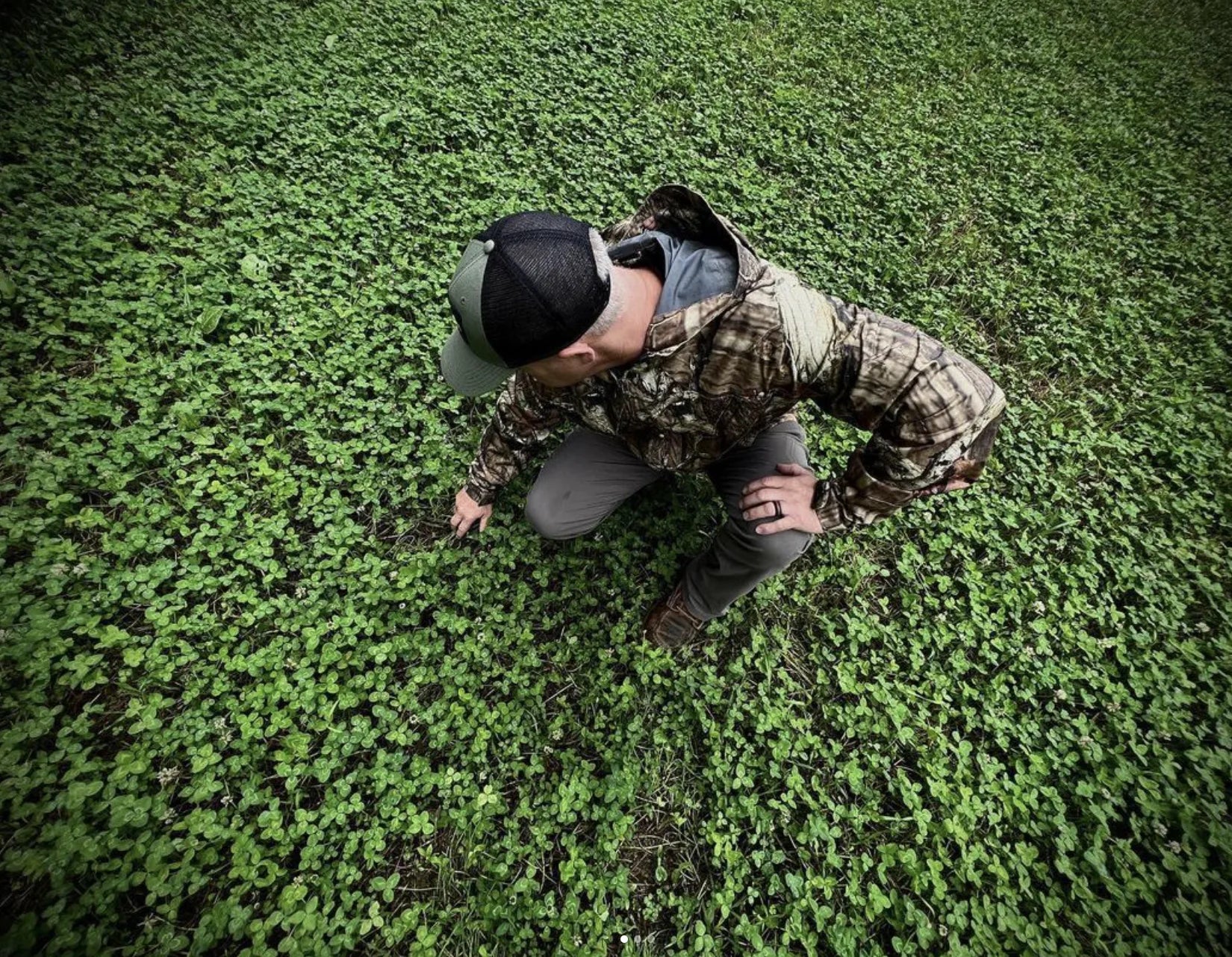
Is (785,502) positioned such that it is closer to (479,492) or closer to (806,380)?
(806,380)

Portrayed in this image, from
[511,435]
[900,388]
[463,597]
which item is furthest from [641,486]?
[900,388]

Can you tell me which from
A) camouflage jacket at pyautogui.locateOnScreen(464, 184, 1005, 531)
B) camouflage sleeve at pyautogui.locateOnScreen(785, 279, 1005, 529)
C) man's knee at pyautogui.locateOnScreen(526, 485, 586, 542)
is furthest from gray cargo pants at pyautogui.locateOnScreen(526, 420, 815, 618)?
camouflage sleeve at pyautogui.locateOnScreen(785, 279, 1005, 529)

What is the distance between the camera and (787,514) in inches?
84.3

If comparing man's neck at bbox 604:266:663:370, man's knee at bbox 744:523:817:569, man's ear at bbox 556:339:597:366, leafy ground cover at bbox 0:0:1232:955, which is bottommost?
leafy ground cover at bbox 0:0:1232:955

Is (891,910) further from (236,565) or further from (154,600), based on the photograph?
(154,600)

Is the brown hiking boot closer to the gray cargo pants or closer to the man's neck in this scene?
the gray cargo pants

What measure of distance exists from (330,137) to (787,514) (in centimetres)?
407

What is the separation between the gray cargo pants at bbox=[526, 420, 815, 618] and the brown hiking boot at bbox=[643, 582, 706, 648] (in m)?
0.06

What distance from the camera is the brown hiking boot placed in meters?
2.66

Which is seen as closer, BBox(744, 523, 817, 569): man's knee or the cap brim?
the cap brim

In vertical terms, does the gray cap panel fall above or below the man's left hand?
above

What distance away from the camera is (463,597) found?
2684 millimetres

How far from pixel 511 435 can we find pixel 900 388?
155cm

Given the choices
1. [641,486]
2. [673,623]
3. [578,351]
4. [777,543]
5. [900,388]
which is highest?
[900,388]
